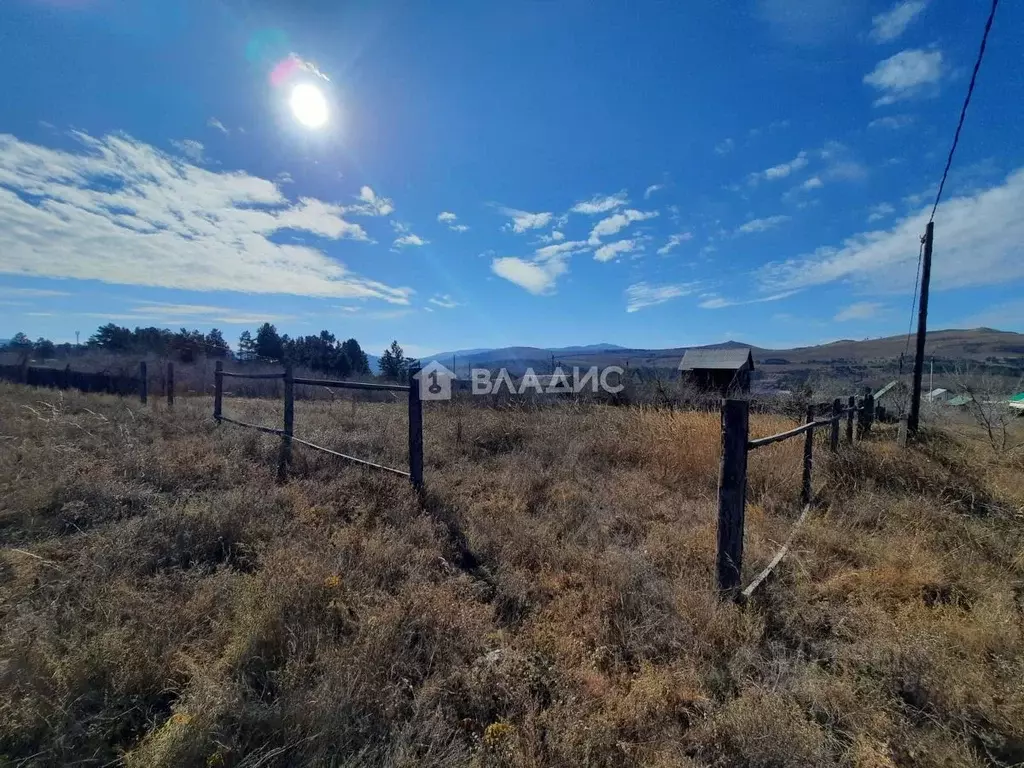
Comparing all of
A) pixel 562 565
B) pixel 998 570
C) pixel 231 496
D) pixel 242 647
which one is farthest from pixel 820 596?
pixel 231 496

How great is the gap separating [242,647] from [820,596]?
3826mm

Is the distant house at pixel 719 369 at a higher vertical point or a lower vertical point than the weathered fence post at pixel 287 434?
higher

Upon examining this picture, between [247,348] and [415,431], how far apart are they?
4255 centimetres

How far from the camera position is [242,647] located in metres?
2.28

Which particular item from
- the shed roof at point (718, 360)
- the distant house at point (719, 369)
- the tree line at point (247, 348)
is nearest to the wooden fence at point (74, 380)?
the tree line at point (247, 348)

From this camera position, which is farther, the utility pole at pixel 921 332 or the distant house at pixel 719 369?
the distant house at pixel 719 369

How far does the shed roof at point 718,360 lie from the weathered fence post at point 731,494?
18.2 meters

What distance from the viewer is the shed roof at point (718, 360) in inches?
797

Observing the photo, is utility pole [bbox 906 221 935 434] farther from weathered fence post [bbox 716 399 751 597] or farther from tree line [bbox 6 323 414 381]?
tree line [bbox 6 323 414 381]

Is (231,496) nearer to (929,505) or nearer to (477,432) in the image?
(477,432)

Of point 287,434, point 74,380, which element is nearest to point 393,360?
point 74,380

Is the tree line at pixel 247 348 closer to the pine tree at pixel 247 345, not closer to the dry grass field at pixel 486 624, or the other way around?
the pine tree at pixel 247 345

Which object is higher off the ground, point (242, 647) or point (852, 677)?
point (242, 647)

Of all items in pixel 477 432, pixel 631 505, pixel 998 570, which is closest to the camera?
pixel 998 570
